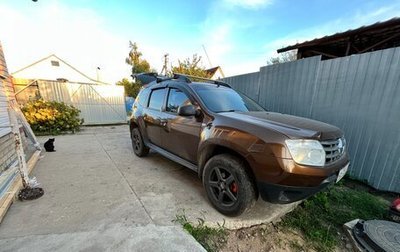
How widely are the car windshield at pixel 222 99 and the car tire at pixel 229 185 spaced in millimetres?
768

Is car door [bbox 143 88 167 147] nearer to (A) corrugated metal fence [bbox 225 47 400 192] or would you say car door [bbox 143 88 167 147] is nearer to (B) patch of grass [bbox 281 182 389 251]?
(B) patch of grass [bbox 281 182 389 251]

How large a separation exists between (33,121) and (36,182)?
20.7 feet

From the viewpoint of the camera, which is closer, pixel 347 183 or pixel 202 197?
pixel 202 197

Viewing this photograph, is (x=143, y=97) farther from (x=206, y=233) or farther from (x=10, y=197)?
(x=206, y=233)

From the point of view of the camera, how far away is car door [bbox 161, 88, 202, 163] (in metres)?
2.71

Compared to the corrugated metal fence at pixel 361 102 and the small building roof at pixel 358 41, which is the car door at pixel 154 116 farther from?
the small building roof at pixel 358 41

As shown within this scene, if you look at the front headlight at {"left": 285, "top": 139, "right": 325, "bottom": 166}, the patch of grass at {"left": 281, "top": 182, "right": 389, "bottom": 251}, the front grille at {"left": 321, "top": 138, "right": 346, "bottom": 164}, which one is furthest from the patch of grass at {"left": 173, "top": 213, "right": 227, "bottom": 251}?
the front grille at {"left": 321, "top": 138, "right": 346, "bottom": 164}

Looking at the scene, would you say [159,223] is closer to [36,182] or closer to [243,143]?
[243,143]

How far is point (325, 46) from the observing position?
666cm

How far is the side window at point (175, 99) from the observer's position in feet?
9.77

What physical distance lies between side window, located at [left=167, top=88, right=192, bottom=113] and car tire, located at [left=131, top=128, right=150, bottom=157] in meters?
1.44

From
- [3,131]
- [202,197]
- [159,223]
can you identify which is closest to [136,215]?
[159,223]

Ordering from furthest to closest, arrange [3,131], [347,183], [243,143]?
[347,183]
[3,131]
[243,143]

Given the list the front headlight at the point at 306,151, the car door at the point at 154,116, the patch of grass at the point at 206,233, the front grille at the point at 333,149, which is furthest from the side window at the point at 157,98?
the front grille at the point at 333,149
